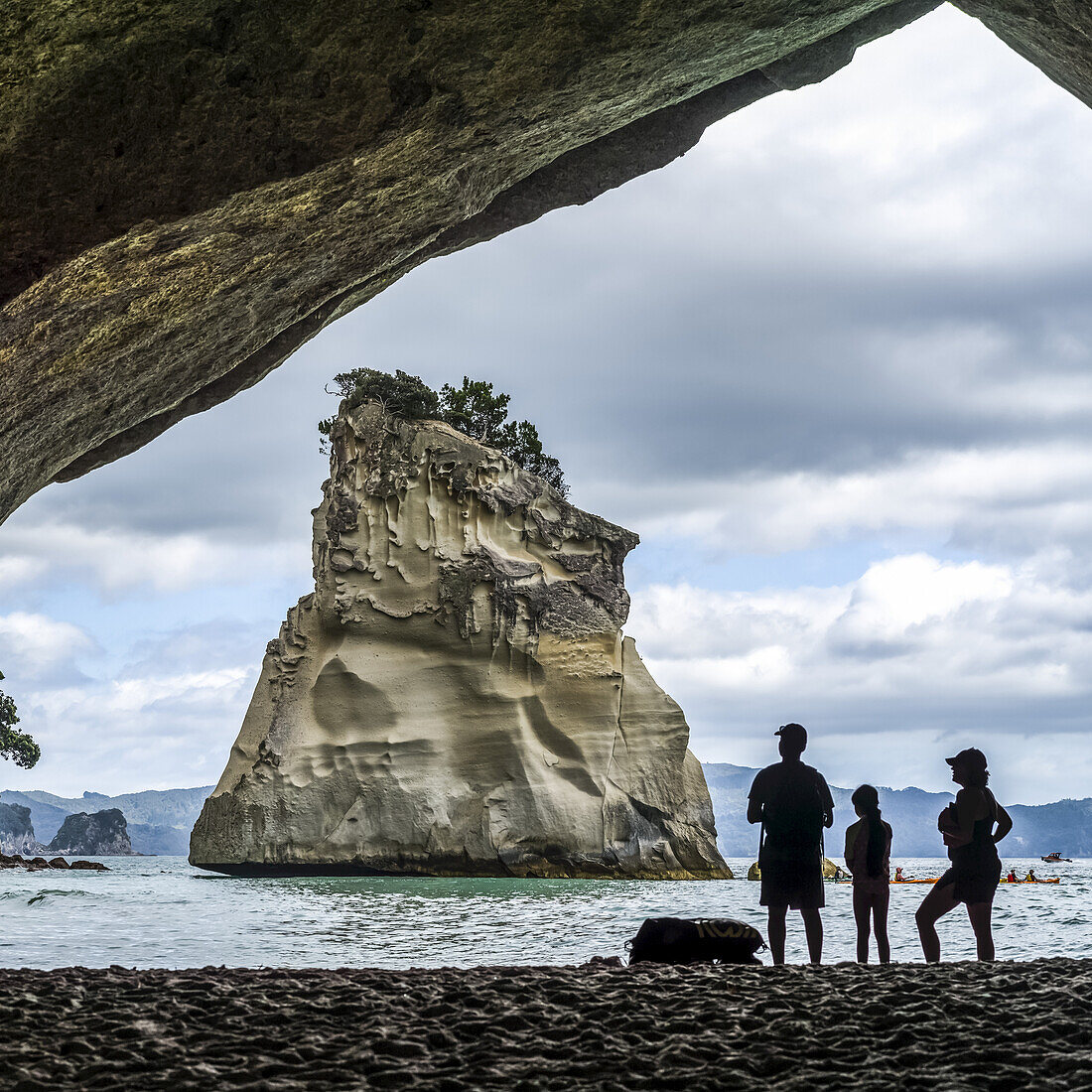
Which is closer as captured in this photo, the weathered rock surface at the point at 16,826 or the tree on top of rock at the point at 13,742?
the tree on top of rock at the point at 13,742

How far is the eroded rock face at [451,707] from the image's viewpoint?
80.8 ft

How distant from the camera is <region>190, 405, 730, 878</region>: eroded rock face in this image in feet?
80.8

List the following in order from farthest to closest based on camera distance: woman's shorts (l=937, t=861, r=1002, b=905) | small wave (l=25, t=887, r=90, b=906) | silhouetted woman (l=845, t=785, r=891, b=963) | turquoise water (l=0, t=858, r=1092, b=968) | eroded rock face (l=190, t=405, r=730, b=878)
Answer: eroded rock face (l=190, t=405, r=730, b=878) → small wave (l=25, t=887, r=90, b=906) → turquoise water (l=0, t=858, r=1092, b=968) → silhouetted woman (l=845, t=785, r=891, b=963) → woman's shorts (l=937, t=861, r=1002, b=905)

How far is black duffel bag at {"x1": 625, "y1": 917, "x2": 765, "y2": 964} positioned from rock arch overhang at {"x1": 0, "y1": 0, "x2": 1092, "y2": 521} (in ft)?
13.9

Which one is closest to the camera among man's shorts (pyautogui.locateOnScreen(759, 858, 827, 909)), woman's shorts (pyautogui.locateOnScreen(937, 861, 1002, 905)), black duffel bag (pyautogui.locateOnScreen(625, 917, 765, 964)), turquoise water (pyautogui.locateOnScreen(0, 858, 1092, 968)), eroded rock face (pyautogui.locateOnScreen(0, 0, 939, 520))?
eroded rock face (pyautogui.locateOnScreen(0, 0, 939, 520))

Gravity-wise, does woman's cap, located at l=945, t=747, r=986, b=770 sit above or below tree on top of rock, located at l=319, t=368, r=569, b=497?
below

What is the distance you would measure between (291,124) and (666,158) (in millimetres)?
3589

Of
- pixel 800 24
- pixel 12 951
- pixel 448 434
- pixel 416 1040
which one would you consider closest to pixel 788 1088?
pixel 416 1040

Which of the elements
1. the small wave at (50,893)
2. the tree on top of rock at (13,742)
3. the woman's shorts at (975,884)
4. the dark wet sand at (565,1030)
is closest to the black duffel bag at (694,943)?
the dark wet sand at (565,1030)

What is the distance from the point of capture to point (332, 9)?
4422 mm

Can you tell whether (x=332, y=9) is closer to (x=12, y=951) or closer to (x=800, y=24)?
(x=800, y=24)

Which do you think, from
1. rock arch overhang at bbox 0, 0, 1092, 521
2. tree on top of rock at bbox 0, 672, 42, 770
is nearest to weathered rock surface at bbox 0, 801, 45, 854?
tree on top of rock at bbox 0, 672, 42, 770

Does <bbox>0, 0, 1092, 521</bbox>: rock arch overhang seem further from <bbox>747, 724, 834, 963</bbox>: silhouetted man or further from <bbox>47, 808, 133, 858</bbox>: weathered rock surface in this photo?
<bbox>47, 808, 133, 858</bbox>: weathered rock surface

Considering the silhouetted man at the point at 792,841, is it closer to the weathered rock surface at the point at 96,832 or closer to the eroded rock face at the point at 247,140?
the eroded rock face at the point at 247,140
